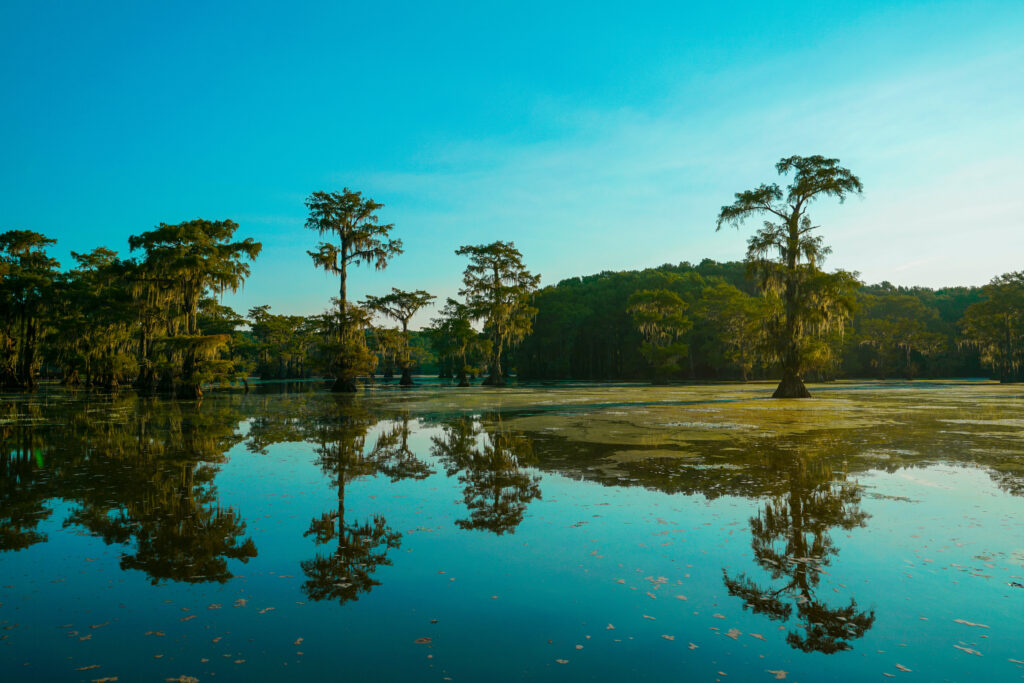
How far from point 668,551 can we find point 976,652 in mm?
2247

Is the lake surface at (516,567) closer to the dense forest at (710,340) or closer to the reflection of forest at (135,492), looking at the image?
the reflection of forest at (135,492)

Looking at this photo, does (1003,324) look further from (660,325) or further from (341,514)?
(341,514)

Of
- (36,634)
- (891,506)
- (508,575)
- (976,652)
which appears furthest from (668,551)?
(36,634)

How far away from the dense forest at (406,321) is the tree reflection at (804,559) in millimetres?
25086

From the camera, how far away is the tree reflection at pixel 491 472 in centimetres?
636

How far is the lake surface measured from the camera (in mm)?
3268

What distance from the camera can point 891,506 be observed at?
6469 mm

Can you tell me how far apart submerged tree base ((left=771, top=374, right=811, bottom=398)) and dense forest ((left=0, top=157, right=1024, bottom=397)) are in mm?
79

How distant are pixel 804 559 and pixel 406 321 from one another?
50744 millimetres

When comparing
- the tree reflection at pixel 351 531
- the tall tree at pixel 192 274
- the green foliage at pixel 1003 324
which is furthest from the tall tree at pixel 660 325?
the tree reflection at pixel 351 531

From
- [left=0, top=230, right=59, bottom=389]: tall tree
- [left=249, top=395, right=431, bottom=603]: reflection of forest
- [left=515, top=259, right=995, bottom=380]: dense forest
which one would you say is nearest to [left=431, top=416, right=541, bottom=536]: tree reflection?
[left=249, top=395, right=431, bottom=603]: reflection of forest

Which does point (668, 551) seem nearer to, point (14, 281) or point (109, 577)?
point (109, 577)

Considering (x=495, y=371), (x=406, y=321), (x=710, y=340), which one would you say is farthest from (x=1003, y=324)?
(x=406, y=321)

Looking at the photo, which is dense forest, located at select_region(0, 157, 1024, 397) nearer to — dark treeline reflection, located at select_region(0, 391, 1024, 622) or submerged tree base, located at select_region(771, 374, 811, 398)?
submerged tree base, located at select_region(771, 374, 811, 398)
